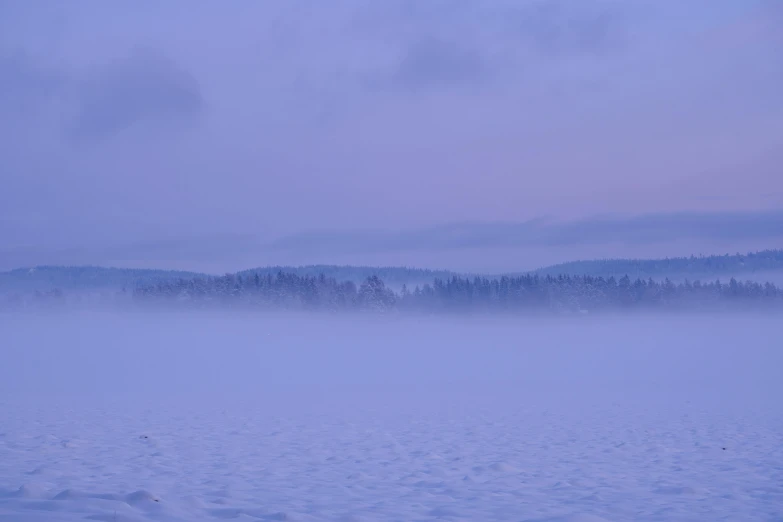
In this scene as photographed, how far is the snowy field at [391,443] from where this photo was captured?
7.44m

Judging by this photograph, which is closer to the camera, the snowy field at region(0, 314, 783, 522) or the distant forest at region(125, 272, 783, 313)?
the snowy field at region(0, 314, 783, 522)

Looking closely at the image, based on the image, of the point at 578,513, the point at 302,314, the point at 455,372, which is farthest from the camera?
the point at 302,314

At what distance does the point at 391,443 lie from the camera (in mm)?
11922

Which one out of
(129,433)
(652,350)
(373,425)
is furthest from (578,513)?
(652,350)

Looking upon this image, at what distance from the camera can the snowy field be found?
744 cm

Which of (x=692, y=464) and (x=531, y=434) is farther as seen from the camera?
(x=531, y=434)

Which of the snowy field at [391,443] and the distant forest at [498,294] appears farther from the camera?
the distant forest at [498,294]

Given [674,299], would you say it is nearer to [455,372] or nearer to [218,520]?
[455,372]

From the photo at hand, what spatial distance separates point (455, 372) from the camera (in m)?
32.0

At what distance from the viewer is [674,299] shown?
9912 centimetres

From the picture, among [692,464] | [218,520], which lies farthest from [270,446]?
[692,464]

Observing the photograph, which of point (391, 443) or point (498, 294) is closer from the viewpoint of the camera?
point (391, 443)

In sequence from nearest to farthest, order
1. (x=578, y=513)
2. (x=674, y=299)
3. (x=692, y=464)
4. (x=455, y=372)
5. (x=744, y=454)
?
(x=578, y=513) → (x=692, y=464) → (x=744, y=454) → (x=455, y=372) → (x=674, y=299)

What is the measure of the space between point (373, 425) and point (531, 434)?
359 centimetres
